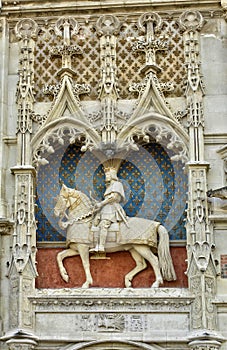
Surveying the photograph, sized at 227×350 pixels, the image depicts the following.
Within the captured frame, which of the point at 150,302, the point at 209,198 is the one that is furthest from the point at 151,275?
the point at 209,198

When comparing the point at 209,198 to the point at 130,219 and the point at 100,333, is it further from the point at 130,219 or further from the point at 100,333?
the point at 100,333

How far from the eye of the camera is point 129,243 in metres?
13.9

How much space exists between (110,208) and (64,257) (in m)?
1.01

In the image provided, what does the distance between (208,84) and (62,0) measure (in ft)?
A: 9.08

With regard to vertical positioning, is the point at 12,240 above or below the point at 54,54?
below

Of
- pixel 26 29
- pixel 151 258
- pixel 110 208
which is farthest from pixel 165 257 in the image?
pixel 26 29

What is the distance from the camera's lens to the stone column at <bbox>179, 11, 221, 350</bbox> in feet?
43.6

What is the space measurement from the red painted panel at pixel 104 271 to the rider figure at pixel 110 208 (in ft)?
1.15

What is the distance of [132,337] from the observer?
43.9ft

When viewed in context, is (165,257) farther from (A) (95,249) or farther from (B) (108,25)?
(B) (108,25)

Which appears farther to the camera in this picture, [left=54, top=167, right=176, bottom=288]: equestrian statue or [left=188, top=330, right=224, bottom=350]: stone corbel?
[left=54, top=167, right=176, bottom=288]: equestrian statue

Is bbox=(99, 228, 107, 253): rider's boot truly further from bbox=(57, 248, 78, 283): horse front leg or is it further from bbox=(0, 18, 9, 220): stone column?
bbox=(0, 18, 9, 220): stone column

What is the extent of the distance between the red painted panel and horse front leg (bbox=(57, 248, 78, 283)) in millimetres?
86

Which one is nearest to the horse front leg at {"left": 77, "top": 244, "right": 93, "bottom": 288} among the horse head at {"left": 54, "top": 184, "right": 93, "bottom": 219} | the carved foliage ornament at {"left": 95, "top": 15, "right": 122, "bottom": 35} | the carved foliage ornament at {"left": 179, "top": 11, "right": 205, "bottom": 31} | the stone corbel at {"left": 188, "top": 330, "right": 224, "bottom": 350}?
the horse head at {"left": 54, "top": 184, "right": 93, "bottom": 219}
